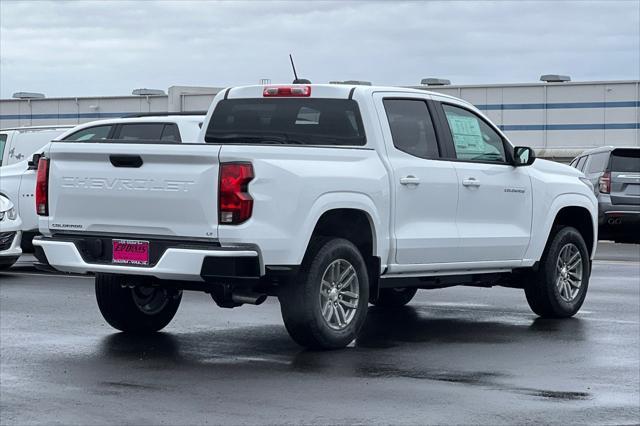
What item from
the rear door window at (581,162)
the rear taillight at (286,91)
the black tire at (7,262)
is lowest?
the black tire at (7,262)

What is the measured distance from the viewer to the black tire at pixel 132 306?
11156mm

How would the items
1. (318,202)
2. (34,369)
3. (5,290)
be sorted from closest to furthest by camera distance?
(34,369) < (318,202) < (5,290)

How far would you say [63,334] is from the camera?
1129 cm

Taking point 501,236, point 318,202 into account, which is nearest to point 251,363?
point 318,202

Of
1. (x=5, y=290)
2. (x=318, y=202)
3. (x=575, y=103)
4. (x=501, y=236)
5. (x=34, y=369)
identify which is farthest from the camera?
(x=575, y=103)

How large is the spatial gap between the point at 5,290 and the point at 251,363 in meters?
5.97

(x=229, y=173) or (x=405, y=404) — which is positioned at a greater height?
(x=229, y=173)

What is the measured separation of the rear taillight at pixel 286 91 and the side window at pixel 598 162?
13476mm

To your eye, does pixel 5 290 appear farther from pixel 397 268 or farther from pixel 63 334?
pixel 397 268

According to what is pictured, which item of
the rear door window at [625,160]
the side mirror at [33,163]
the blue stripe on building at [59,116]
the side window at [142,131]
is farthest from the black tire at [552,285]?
the blue stripe on building at [59,116]

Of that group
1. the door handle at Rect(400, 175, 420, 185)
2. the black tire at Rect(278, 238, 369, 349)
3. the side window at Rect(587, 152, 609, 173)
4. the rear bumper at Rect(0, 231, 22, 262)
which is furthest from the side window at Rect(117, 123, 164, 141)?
the side window at Rect(587, 152, 609, 173)

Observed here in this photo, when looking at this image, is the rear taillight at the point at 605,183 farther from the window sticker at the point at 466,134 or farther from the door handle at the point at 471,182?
the door handle at the point at 471,182

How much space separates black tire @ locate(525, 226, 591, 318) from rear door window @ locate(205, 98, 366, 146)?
264 cm

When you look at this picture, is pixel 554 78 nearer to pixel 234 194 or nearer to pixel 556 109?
pixel 556 109
